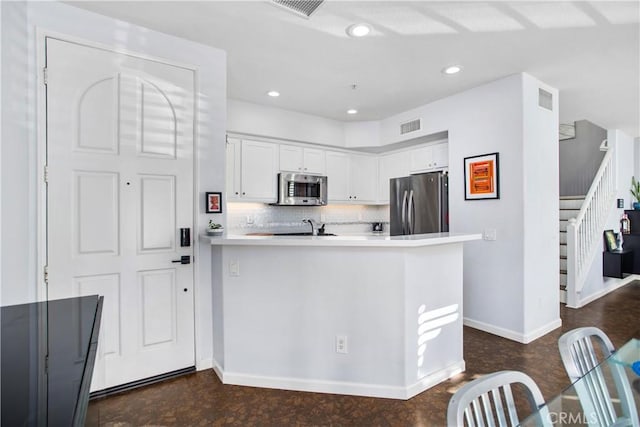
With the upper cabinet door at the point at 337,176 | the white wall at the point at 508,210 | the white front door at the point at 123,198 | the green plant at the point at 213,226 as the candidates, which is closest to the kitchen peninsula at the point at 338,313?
the green plant at the point at 213,226

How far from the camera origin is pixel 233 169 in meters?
4.25

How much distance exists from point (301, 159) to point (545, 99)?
3.10m

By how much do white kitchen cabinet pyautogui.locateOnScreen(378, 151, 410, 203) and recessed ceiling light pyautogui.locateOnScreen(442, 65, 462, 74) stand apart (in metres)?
1.77

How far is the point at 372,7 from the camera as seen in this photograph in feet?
7.41

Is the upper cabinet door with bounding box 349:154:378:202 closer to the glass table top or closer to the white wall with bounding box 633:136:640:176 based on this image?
the glass table top

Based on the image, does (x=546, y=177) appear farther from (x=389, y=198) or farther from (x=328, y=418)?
(x=328, y=418)

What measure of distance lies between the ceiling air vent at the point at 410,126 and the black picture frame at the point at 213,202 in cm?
289

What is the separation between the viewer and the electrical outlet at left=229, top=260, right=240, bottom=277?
2.55m

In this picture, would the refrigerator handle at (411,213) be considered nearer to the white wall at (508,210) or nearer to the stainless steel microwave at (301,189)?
the white wall at (508,210)

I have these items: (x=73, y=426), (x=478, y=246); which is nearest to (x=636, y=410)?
(x=73, y=426)

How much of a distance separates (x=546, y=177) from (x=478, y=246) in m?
1.05

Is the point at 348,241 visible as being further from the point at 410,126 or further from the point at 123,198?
the point at 410,126

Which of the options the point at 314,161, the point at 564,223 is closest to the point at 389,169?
the point at 314,161

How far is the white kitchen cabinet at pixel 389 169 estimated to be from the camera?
506 cm
